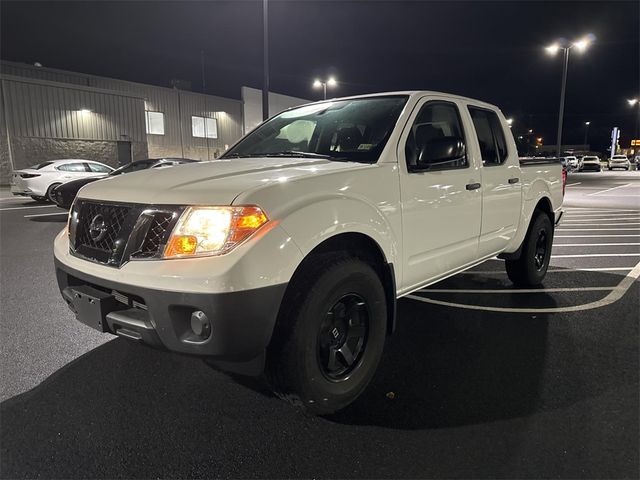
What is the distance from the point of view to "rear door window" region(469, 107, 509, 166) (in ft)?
13.7

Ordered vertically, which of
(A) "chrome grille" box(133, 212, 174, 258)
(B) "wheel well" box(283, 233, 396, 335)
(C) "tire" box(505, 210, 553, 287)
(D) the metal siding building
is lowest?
(C) "tire" box(505, 210, 553, 287)

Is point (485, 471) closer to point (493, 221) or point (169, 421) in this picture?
point (169, 421)

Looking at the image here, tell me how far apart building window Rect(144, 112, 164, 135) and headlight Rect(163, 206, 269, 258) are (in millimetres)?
28574

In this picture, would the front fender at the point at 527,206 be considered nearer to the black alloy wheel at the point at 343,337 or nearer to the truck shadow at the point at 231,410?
the truck shadow at the point at 231,410

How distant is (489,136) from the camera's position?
14.2ft

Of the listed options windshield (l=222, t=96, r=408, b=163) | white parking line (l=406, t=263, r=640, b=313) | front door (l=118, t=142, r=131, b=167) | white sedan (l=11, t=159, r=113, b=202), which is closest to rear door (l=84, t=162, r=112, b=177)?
white sedan (l=11, t=159, r=113, b=202)

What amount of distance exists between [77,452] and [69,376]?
94cm

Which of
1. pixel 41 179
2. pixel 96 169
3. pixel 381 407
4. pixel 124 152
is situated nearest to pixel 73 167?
pixel 96 169

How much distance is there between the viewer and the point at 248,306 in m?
2.16

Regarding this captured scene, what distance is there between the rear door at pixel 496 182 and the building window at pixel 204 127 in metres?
28.7

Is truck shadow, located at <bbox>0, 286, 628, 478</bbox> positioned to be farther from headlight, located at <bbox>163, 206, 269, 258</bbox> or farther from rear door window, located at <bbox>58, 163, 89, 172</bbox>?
rear door window, located at <bbox>58, 163, 89, 172</bbox>

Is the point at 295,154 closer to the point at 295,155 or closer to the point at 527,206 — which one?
the point at 295,155

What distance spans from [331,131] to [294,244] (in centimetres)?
165

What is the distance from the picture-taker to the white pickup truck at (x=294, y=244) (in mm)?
2201
